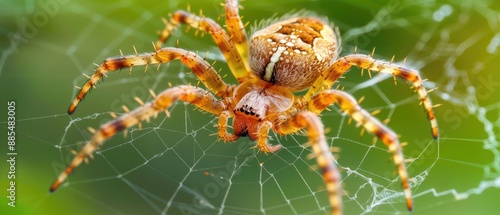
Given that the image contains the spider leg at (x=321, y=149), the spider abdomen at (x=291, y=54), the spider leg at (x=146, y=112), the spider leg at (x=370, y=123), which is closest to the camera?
the spider leg at (x=321, y=149)

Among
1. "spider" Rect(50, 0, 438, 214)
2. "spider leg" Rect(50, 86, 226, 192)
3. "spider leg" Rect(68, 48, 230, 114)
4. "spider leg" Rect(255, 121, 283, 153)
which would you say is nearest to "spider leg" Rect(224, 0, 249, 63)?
"spider" Rect(50, 0, 438, 214)

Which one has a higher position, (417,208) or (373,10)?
(373,10)

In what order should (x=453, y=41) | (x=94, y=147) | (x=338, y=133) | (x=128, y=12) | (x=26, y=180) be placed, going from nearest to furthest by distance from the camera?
(x=94, y=147)
(x=26, y=180)
(x=338, y=133)
(x=128, y=12)
(x=453, y=41)

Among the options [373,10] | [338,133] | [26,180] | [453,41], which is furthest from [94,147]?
[453,41]

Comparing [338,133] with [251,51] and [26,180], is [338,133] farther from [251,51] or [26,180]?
[26,180]

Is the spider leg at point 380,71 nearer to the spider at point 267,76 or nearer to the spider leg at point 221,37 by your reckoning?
the spider at point 267,76

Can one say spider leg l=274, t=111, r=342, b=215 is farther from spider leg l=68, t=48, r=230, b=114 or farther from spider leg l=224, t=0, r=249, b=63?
spider leg l=224, t=0, r=249, b=63

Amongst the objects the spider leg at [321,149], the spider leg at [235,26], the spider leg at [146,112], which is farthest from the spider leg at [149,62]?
the spider leg at [321,149]

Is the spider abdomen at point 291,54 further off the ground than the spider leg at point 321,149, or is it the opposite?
the spider abdomen at point 291,54
